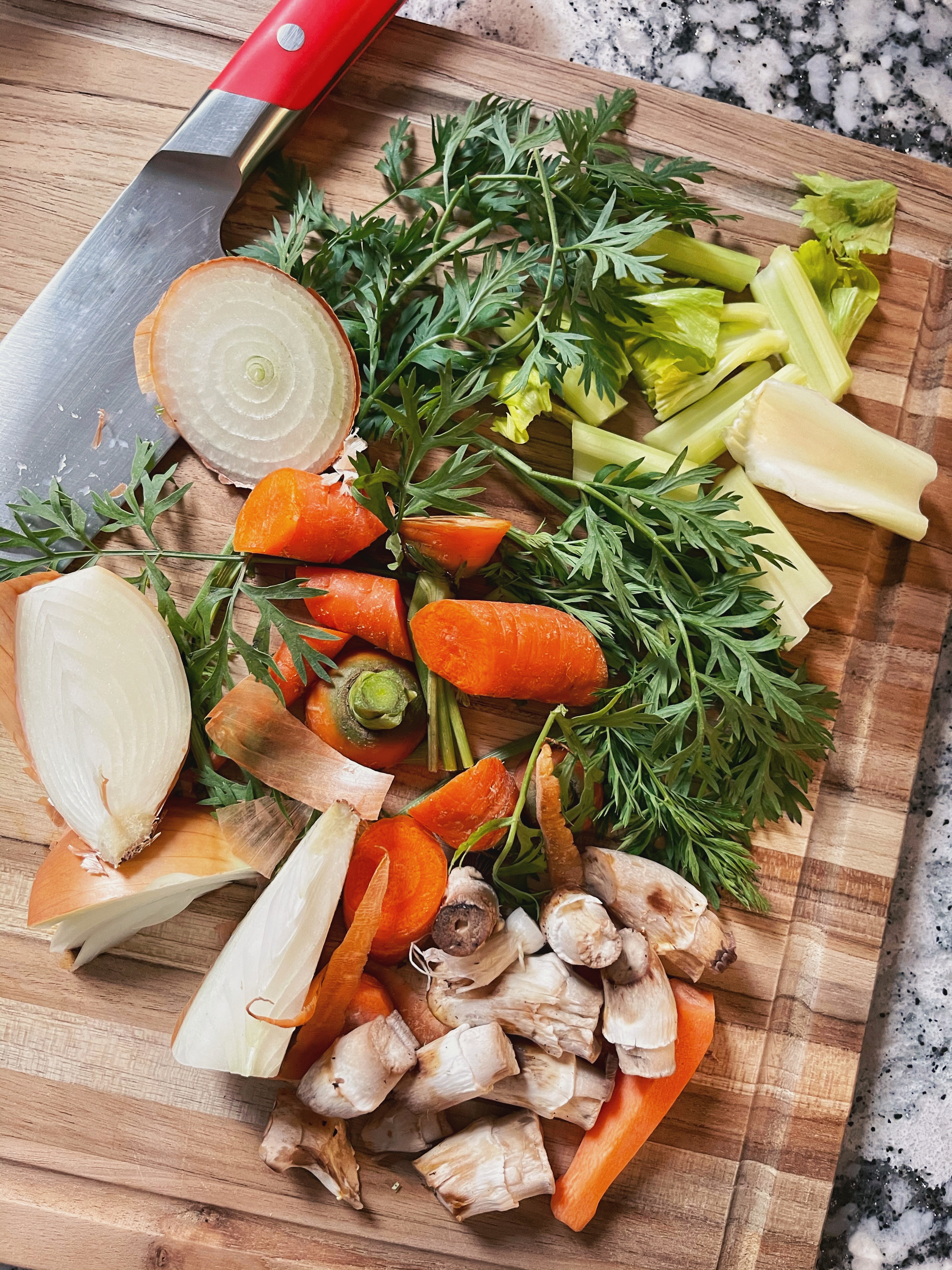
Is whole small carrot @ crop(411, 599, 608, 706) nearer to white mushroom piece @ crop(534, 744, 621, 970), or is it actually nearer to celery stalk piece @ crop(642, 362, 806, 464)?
white mushroom piece @ crop(534, 744, 621, 970)

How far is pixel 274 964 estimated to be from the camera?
1509 millimetres

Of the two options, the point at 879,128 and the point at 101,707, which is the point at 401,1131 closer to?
the point at 101,707

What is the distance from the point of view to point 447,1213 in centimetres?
165

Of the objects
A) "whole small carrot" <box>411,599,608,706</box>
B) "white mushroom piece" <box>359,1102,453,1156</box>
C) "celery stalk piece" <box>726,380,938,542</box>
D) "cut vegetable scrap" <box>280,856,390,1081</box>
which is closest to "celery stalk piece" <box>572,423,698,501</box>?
"celery stalk piece" <box>726,380,938,542</box>

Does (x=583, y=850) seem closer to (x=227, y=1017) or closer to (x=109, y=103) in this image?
(x=227, y=1017)

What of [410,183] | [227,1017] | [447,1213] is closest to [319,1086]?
[227,1017]

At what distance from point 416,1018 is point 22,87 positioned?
1.85 metres

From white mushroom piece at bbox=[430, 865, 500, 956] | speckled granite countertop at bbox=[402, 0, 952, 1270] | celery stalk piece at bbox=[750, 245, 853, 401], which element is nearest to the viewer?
white mushroom piece at bbox=[430, 865, 500, 956]

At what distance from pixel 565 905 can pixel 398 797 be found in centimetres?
37

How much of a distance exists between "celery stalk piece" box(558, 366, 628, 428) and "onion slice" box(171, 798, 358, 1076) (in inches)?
33.4

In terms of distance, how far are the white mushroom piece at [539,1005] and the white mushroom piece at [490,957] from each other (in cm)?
2

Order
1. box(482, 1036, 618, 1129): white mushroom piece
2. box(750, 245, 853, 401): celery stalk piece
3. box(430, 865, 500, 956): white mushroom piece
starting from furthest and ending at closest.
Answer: box(750, 245, 853, 401): celery stalk piece < box(482, 1036, 618, 1129): white mushroom piece < box(430, 865, 500, 956): white mushroom piece

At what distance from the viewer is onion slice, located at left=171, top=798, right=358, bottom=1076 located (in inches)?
59.1

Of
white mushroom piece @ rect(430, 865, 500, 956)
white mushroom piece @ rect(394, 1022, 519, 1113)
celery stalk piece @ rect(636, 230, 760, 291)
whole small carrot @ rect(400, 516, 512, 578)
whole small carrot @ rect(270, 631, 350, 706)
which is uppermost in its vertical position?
celery stalk piece @ rect(636, 230, 760, 291)
